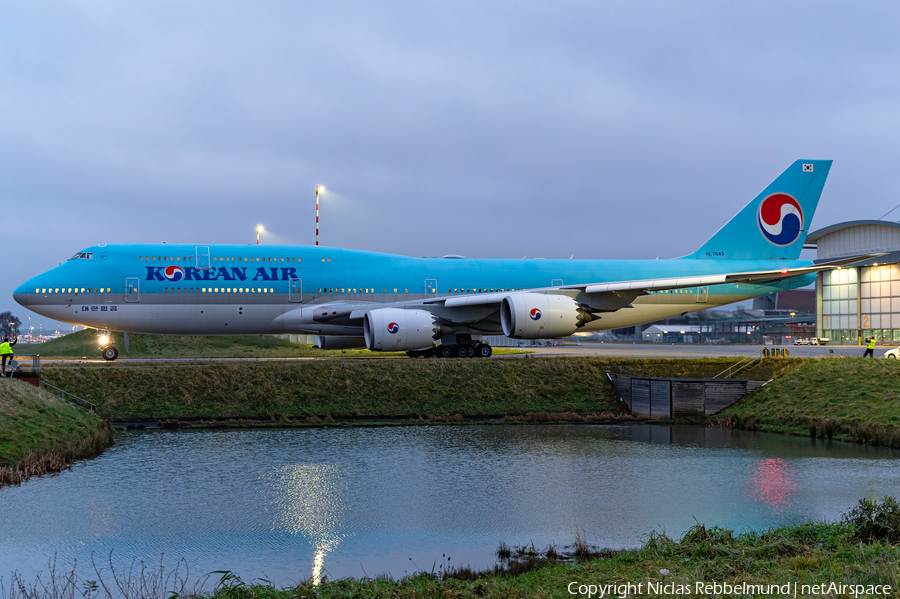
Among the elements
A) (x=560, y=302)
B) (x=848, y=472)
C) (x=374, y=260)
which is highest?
(x=374, y=260)

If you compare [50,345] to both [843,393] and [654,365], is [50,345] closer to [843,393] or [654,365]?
[654,365]

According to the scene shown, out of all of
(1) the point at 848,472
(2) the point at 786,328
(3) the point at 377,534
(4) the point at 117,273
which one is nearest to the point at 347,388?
(4) the point at 117,273

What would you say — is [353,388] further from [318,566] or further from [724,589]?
[724,589]

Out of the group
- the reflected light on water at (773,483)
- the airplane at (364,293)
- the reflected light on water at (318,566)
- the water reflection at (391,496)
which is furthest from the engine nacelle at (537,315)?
the reflected light on water at (318,566)

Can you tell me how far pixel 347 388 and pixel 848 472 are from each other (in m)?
15.6

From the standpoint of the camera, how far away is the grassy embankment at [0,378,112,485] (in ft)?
51.5

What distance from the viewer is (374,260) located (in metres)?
30.4

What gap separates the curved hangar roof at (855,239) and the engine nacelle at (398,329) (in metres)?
43.7

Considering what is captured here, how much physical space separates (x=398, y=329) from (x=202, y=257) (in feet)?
27.5

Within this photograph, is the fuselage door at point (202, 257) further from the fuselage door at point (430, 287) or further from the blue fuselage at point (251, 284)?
the fuselage door at point (430, 287)

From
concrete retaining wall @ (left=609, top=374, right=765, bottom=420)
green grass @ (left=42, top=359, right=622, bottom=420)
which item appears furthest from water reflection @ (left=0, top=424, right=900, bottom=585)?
concrete retaining wall @ (left=609, top=374, right=765, bottom=420)

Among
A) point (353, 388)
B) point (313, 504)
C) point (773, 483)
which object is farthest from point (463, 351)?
point (313, 504)

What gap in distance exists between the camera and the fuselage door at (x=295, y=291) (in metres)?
28.3

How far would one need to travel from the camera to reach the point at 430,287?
30156 millimetres
